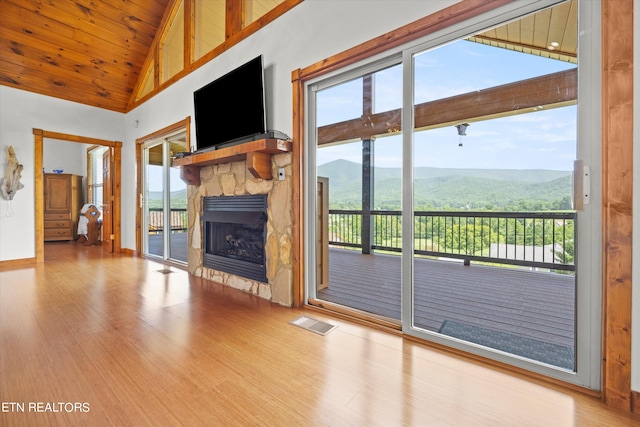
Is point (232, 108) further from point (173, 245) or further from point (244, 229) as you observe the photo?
point (173, 245)

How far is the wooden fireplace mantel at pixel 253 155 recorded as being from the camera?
2.74 m

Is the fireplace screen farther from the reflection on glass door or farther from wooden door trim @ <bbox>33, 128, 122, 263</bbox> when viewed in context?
wooden door trim @ <bbox>33, 128, 122, 263</bbox>

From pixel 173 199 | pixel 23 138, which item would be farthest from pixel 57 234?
pixel 173 199

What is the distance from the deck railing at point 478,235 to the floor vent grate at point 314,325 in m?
0.82

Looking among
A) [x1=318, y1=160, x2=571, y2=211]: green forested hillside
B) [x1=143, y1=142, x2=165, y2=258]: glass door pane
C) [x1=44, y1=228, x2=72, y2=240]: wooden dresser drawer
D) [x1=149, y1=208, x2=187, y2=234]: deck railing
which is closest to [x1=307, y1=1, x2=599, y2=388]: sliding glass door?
[x1=318, y1=160, x2=571, y2=211]: green forested hillside

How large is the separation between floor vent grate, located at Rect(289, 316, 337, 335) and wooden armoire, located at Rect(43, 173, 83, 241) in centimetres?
808

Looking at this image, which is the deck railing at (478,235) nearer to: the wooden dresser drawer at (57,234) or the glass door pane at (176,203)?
the glass door pane at (176,203)

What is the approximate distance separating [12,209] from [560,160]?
695 centimetres

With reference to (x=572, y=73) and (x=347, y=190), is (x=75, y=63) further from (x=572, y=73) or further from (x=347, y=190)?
(x=572, y=73)

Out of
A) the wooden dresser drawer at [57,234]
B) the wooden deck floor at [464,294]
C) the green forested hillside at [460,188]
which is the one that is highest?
the green forested hillside at [460,188]

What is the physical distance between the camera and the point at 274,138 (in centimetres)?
271

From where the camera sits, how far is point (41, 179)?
5035 mm

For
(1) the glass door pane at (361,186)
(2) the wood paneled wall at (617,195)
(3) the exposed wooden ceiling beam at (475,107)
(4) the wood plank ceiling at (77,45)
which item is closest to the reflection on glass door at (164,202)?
(4) the wood plank ceiling at (77,45)

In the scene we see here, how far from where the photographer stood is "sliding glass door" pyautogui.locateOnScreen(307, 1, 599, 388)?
5.45 feet
